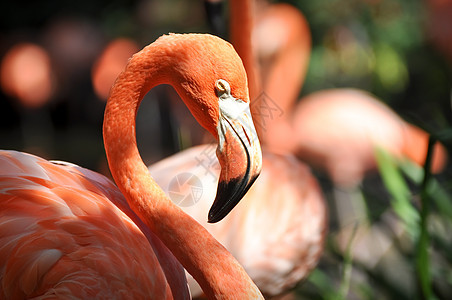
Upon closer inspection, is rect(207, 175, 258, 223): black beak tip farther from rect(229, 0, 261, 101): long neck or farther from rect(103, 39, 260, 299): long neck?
rect(229, 0, 261, 101): long neck

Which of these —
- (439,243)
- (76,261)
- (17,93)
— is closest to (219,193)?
(76,261)

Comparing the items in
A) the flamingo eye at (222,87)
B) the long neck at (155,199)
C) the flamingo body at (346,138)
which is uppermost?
the flamingo eye at (222,87)

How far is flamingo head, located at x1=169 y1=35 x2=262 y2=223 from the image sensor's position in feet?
3.65

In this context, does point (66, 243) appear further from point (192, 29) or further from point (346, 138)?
point (192, 29)

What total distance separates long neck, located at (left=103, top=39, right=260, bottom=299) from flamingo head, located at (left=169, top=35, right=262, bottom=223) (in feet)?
0.23

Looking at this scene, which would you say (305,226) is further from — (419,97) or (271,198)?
(419,97)

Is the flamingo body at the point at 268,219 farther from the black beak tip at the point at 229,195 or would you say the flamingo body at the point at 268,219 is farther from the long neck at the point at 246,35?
the black beak tip at the point at 229,195

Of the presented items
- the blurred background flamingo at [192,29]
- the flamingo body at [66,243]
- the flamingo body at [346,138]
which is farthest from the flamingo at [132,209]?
the blurred background flamingo at [192,29]

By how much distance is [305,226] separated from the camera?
1970 mm

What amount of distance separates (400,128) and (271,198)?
1.30m

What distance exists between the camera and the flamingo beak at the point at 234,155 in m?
1.11

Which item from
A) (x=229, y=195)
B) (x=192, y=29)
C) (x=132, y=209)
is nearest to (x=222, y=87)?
(x=229, y=195)

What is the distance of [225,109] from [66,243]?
42cm

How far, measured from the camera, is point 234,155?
3.68ft
